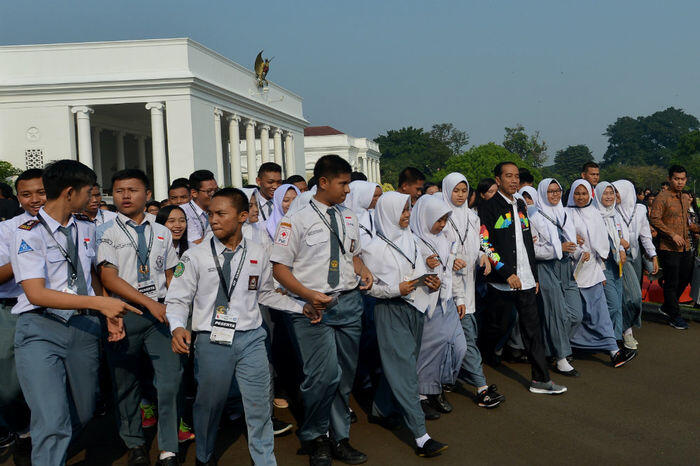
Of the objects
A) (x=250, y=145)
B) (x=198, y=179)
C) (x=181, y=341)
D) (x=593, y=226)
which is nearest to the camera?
(x=181, y=341)

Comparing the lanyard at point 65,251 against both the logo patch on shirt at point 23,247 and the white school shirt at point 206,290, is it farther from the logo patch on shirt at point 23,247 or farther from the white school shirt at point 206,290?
the white school shirt at point 206,290

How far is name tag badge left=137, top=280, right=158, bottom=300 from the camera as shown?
439cm

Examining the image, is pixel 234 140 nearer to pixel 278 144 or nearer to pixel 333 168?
pixel 278 144

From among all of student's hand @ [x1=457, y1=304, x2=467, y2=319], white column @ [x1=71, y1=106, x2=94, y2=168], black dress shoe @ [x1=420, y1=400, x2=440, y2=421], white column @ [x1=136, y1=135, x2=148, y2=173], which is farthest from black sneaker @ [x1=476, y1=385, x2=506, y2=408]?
white column @ [x1=136, y1=135, x2=148, y2=173]

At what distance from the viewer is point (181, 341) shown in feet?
11.8

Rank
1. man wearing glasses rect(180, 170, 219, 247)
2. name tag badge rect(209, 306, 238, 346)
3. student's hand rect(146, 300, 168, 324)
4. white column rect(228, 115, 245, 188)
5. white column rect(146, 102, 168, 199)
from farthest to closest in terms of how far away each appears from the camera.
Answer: white column rect(228, 115, 245, 188)
white column rect(146, 102, 168, 199)
man wearing glasses rect(180, 170, 219, 247)
student's hand rect(146, 300, 168, 324)
name tag badge rect(209, 306, 238, 346)

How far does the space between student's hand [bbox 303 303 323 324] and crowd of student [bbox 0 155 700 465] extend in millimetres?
15

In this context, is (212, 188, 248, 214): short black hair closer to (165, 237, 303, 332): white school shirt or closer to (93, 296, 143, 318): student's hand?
(165, 237, 303, 332): white school shirt

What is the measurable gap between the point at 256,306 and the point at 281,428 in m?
1.43

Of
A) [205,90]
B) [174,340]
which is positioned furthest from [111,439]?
[205,90]

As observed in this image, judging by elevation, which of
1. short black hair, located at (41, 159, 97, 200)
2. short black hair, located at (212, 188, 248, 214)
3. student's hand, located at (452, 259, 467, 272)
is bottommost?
student's hand, located at (452, 259, 467, 272)

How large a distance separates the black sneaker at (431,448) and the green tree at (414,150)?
9641 cm

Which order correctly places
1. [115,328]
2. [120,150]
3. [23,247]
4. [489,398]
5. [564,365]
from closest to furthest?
[23,247], [115,328], [489,398], [564,365], [120,150]

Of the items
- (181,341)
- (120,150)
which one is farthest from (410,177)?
(120,150)
